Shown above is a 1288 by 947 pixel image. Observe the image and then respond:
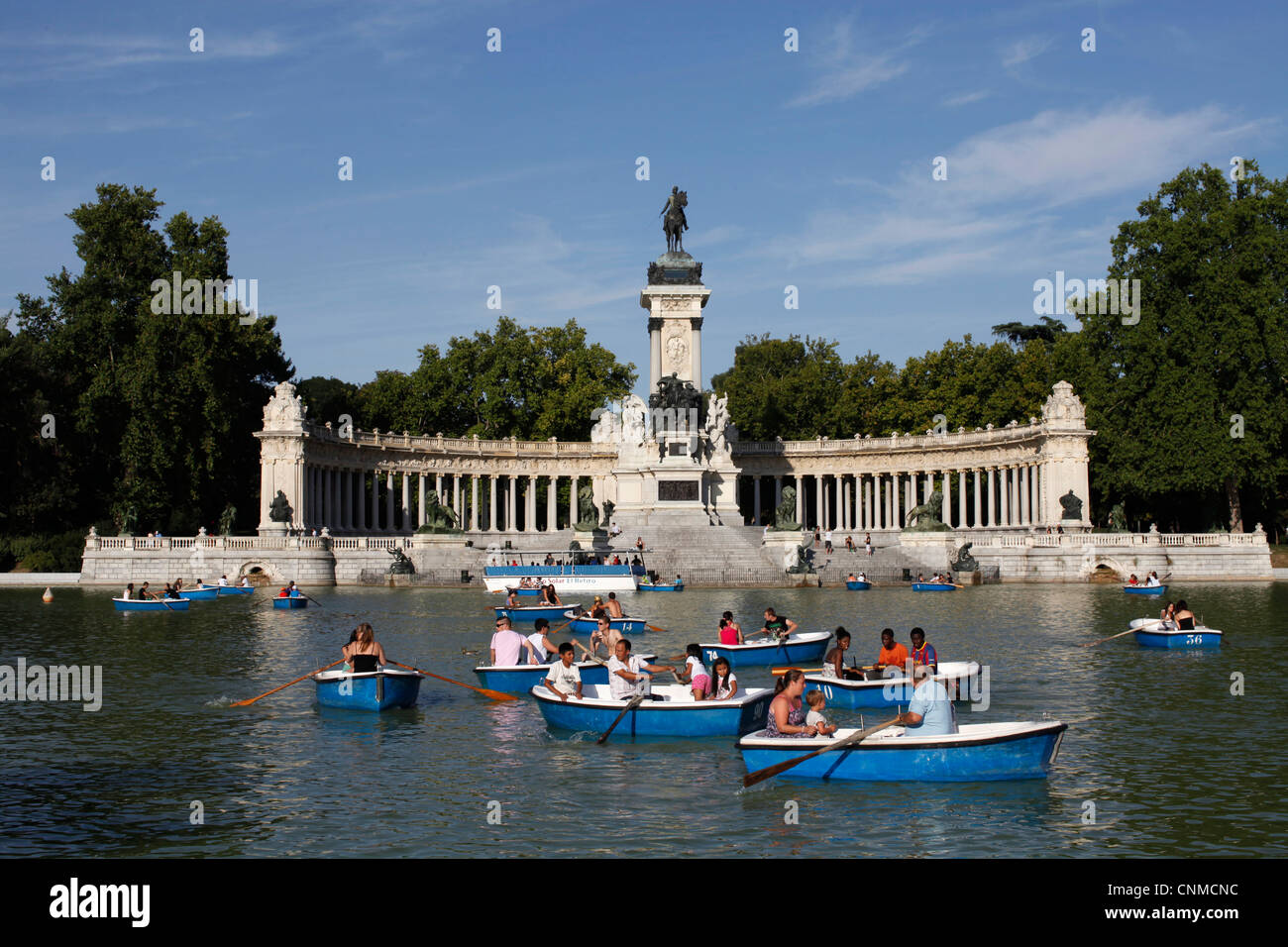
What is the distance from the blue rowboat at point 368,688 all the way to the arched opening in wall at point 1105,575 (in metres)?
45.5

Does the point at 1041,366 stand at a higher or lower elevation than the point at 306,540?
higher

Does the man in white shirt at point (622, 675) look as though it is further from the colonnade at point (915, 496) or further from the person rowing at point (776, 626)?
the colonnade at point (915, 496)

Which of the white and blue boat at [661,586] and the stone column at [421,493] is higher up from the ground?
the stone column at [421,493]

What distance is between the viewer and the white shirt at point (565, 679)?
20.5 metres

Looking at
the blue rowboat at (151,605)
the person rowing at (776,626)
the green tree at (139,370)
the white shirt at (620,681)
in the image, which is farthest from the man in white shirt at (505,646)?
the green tree at (139,370)

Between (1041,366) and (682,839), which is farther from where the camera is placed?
(1041,366)

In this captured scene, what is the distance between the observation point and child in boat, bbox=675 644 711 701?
776 inches

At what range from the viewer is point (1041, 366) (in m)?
86.8

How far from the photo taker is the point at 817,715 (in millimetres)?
16875

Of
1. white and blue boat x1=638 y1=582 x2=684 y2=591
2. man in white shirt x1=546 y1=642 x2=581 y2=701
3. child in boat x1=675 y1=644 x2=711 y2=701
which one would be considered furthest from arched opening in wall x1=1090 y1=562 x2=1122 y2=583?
man in white shirt x1=546 y1=642 x2=581 y2=701

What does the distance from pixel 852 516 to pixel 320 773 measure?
295ft

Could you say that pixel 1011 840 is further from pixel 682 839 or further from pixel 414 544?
pixel 414 544
